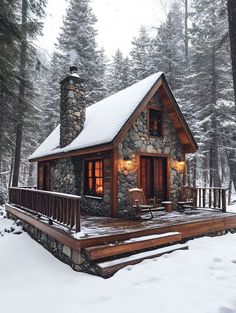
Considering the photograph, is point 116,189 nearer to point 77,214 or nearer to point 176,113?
point 77,214

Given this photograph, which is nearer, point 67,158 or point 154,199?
point 154,199

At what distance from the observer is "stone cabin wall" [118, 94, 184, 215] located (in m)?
8.42

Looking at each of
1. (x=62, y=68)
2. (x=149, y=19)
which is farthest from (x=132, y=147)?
(x=149, y=19)

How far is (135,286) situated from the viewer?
433 centimetres

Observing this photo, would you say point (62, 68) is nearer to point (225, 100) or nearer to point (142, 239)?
point (225, 100)

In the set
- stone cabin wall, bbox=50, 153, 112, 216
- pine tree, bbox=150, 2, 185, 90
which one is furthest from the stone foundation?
pine tree, bbox=150, 2, 185, 90

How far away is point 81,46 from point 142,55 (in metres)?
5.54

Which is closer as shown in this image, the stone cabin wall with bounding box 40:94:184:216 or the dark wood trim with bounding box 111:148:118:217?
the dark wood trim with bounding box 111:148:118:217

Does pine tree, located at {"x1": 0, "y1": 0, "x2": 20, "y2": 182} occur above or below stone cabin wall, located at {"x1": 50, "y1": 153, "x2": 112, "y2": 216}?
above

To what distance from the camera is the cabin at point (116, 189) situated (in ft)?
18.5

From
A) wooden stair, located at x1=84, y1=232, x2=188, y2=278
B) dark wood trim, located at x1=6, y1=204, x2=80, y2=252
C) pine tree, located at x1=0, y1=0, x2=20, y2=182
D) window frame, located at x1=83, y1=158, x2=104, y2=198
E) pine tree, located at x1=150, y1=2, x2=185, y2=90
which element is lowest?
wooden stair, located at x1=84, y1=232, x2=188, y2=278

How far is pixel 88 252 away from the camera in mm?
5055

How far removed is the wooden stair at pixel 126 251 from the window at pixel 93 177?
131 inches

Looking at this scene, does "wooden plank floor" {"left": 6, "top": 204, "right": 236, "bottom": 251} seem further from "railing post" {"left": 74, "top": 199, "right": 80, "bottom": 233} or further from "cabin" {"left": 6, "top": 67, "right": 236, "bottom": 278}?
"railing post" {"left": 74, "top": 199, "right": 80, "bottom": 233}
